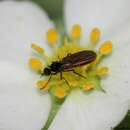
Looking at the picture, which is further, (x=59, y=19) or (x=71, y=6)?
(x=59, y=19)

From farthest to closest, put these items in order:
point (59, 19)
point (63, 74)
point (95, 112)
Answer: point (59, 19)
point (63, 74)
point (95, 112)

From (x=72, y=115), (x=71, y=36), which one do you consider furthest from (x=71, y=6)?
(x=72, y=115)

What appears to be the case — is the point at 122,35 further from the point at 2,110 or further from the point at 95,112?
the point at 2,110

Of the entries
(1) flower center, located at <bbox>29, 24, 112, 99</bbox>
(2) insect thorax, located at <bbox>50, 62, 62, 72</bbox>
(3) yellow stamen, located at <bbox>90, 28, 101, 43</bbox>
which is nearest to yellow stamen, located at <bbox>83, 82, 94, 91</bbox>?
(1) flower center, located at <bbox>29, 24, 112, 99</bbox>

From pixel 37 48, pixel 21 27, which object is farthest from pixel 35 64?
pixel 21 27

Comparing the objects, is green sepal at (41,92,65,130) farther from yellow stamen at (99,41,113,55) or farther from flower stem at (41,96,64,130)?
yellow stamen at (99,41,113,55)

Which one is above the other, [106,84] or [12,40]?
[12,40]

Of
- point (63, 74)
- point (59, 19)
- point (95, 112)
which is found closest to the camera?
point (95, 112)
